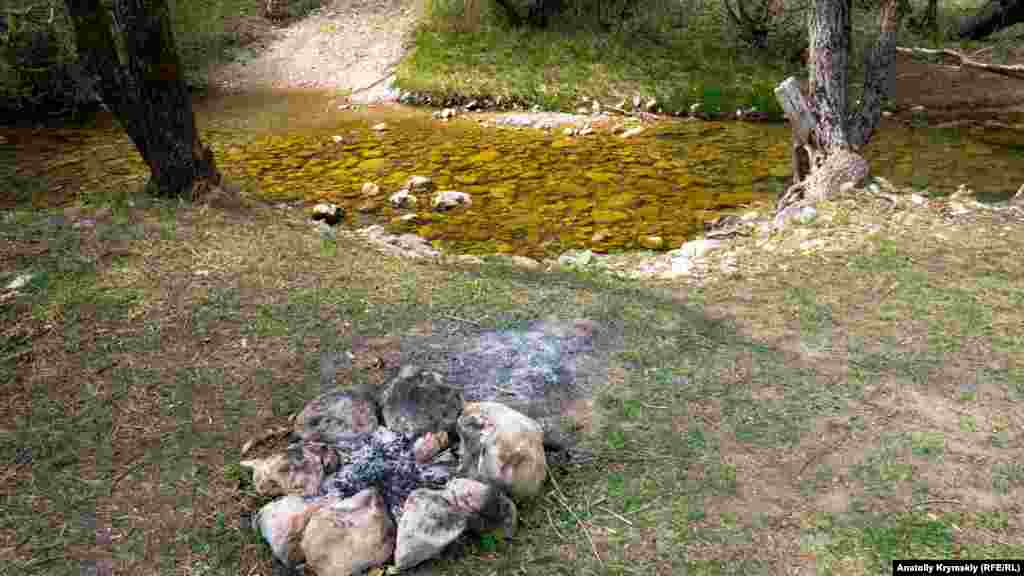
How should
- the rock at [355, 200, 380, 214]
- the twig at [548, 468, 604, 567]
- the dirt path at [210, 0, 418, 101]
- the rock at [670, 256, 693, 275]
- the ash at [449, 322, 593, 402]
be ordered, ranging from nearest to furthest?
the twig at [548, 468, 604, 567] < the ash at [449, 322, 593, 402] < the rock at [670, 256, 693, 275] < the rock at [355, 200, 380, 214] < the dirt path at [210, 0, 418, 101]

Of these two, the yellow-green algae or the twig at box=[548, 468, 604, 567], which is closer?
the twig at box=[548, 468, 604, 567]

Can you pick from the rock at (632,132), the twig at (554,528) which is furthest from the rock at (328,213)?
the twig at (554,528)

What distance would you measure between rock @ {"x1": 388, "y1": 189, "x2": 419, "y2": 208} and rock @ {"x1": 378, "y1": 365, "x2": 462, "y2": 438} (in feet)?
19.8

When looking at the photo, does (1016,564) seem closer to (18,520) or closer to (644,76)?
(18,520)

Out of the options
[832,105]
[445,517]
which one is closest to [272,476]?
[445,517]

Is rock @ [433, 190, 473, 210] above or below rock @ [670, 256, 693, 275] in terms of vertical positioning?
above

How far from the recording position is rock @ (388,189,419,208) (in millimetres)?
9375

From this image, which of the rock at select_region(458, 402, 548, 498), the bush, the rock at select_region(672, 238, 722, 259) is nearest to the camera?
the rock at select_region(458, 402, 548, 498)

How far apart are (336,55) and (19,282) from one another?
46.6 feet

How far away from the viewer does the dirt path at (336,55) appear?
1706 cm

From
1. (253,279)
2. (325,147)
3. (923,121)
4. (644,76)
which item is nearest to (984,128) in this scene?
(923,121)

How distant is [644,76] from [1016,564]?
12.9 meters

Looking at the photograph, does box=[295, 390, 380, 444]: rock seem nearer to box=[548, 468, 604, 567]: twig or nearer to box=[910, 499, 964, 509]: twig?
box=[548, 468, 604, 567]: twig

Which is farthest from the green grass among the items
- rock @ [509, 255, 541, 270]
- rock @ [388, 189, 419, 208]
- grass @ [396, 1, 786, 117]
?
rock @ [509, 255, 541, 270]
